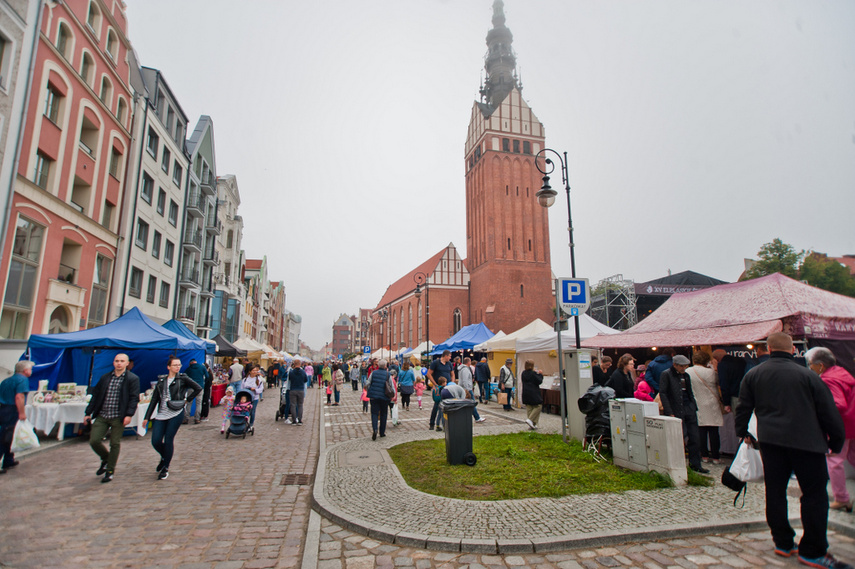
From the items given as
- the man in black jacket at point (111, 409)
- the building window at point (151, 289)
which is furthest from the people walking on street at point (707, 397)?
the building window at point (151, 289)

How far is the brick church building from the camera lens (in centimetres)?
4678

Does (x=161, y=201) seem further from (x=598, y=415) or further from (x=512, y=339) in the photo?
(x=598, y=415)

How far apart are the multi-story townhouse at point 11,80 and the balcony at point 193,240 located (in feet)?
55.1

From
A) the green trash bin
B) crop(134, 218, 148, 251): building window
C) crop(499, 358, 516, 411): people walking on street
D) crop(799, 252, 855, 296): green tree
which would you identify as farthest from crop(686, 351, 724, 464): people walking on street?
crop(799, 252, 855, 296): green tree

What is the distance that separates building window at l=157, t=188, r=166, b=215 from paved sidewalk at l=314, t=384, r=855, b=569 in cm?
2282

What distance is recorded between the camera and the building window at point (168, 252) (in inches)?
974

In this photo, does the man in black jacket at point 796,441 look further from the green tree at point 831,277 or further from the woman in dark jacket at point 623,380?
the green tree at point 831,277

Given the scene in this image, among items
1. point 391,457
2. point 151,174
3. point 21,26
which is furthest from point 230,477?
point 151,174

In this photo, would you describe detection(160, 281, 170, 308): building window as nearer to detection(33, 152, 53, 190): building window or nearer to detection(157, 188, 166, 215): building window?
detection(157, 188, 166, 215): building window

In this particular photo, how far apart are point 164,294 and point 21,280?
12961mm

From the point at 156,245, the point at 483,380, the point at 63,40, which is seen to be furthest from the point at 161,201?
the point at 483,380

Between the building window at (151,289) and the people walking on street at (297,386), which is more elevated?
the building window at (151,289)

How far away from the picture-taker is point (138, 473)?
265 inches

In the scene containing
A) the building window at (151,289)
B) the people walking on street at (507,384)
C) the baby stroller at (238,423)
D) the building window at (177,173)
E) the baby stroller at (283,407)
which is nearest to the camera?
the baby stroller at (238,423)
